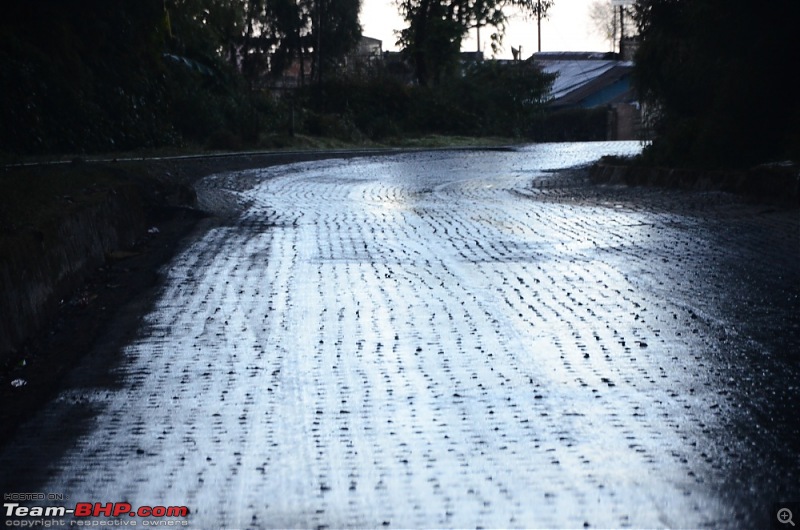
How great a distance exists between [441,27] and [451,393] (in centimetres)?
5660

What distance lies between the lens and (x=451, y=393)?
496cm

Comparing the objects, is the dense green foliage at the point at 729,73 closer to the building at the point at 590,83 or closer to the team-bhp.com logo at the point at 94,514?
the team-bhp.com logo at the point at 94,514

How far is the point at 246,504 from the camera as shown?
367 cm

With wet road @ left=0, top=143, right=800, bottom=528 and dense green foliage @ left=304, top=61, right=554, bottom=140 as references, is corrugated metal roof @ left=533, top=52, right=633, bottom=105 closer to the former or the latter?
dense green foliage @ left=304, top=61, right=554, bottom=140

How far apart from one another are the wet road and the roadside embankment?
129 inches

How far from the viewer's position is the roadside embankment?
1292cm

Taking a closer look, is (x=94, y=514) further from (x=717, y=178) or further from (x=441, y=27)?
A: (x=441, y=27)

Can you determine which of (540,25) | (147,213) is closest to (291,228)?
(147,213)

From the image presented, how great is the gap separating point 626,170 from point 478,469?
14.9 meters

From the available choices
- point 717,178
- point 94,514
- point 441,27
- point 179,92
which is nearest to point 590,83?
point 441,27

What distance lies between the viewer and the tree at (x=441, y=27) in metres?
60.5

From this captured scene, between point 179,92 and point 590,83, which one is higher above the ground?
point 179,92

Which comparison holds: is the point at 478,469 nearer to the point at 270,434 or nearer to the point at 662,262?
the point at 270,434

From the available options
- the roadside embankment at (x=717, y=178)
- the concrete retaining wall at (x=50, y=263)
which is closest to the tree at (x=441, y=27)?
the roadside embankment at (x=717, y=178)
